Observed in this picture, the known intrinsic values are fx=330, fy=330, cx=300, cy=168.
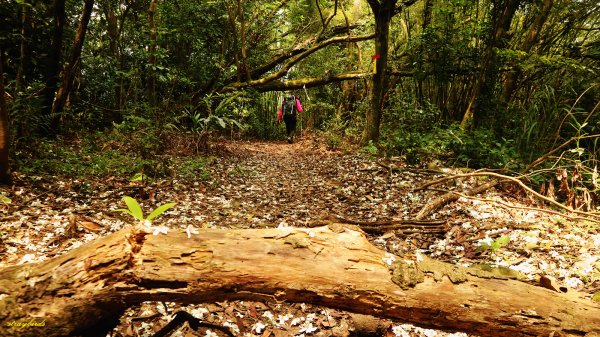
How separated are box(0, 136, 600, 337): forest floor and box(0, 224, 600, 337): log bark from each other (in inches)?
13.5

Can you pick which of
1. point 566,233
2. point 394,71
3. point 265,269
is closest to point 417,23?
point 394,71

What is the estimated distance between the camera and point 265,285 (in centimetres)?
181

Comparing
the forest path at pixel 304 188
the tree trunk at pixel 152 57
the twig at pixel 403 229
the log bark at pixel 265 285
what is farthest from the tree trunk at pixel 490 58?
the tree trunk at pixel 152 57

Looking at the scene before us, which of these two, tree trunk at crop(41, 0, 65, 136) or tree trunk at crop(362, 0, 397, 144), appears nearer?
tree trunk at crop(41, 0, 65, 136)

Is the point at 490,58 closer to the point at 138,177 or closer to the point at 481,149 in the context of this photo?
the point at 481,149

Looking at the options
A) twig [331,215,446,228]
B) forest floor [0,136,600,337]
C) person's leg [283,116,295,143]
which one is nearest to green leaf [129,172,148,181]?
forest floor [0,136,600,337]

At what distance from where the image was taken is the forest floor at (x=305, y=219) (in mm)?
2617

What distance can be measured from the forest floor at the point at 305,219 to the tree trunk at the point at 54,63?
281 cm

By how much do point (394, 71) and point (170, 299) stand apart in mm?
9373

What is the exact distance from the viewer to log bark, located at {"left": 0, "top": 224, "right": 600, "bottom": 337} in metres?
1.67

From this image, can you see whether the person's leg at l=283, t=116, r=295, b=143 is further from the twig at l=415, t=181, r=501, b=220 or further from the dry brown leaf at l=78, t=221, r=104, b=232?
the dry brown leaf at l=78, t=221, r=104, b=232

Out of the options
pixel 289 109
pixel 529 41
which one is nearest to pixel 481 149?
pixel 529 41

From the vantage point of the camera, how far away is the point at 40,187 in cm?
436

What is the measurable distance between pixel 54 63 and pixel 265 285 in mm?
7548
